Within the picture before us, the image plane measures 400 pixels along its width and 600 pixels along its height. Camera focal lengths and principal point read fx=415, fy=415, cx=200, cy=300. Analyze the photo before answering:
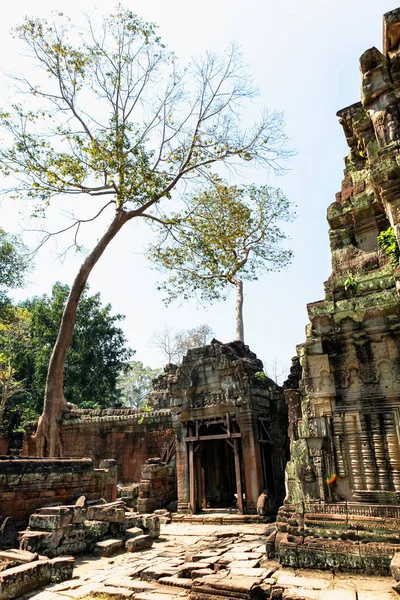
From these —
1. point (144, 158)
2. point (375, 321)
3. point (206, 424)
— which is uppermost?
point (144, 158)

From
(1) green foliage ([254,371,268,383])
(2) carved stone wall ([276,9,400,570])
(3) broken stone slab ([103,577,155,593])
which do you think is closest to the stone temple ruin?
(2) carved stone wall ([276,9,400,570])

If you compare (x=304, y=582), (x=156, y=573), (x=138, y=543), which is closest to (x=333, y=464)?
(x=304, y=582)

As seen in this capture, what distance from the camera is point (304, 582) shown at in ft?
14.1

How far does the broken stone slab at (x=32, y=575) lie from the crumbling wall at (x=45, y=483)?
2.20m

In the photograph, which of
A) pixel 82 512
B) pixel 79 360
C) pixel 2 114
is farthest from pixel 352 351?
pixel 79 360

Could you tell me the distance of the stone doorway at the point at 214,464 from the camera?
36.9 ft

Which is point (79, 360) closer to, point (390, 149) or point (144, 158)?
point (144, 158)

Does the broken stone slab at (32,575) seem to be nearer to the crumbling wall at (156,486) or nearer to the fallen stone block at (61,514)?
the fallen stone block at (61,514)

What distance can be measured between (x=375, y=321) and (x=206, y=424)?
7467 millimetres

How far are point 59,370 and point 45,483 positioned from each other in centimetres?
554

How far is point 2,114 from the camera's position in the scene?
1298 centimetres

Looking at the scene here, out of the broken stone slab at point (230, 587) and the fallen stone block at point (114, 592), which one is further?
the fallen stone block at point (114, 592)

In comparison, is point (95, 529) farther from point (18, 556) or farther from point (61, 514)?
point (18, 556)

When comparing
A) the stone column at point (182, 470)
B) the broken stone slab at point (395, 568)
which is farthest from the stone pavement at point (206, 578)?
the stone column at point (182, 470)
